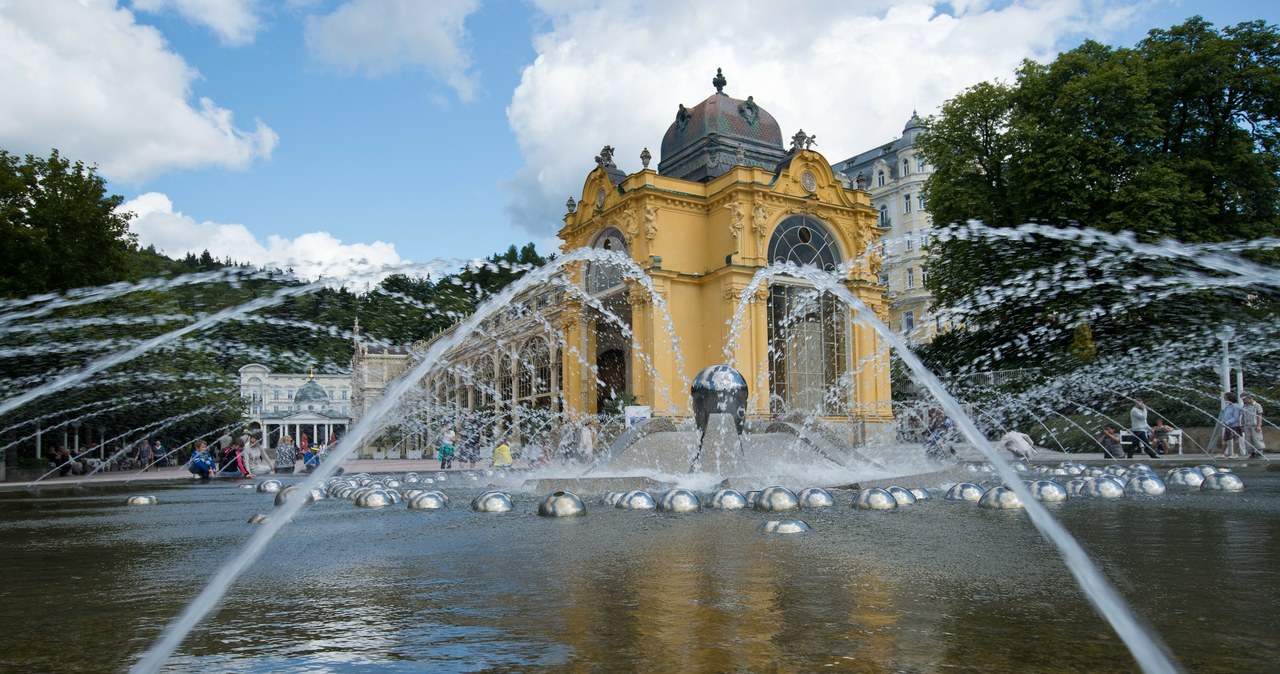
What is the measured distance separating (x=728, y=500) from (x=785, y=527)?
1885mm

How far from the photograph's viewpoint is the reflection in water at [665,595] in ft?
9.95

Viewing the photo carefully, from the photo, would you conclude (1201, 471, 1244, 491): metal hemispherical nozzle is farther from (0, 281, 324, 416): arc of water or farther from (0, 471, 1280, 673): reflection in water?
(0, 281, 324, 416): arc of water

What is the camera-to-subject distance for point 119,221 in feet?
98.1

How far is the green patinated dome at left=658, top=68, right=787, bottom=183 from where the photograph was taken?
117ft

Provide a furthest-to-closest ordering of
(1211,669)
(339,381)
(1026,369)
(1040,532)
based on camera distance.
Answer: (339,381) < (1026,369) < (1040,532) < (1211,669)

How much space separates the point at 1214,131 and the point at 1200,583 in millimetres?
30950

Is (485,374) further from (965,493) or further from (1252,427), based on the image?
(965,493)

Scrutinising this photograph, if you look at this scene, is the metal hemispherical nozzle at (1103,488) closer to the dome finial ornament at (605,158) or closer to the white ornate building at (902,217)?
the dome finial ornament at (605,158)

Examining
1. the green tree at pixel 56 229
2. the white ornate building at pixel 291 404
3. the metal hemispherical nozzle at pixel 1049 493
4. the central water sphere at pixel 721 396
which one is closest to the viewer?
the metal hemispherical nozzle at pixel 1049 493

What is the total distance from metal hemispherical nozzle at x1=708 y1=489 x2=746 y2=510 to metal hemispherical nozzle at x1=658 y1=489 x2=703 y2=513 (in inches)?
6.4

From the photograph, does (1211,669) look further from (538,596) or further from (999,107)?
(999,107)

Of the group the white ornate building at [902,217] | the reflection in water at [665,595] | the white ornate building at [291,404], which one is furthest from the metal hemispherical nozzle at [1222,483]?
the white ornate building at [291,404]

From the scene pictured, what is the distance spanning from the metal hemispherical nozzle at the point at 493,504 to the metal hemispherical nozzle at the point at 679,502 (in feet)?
4.90

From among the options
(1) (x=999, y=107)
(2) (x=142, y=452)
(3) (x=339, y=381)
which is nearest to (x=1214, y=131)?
(1) (x=999, y=107)
